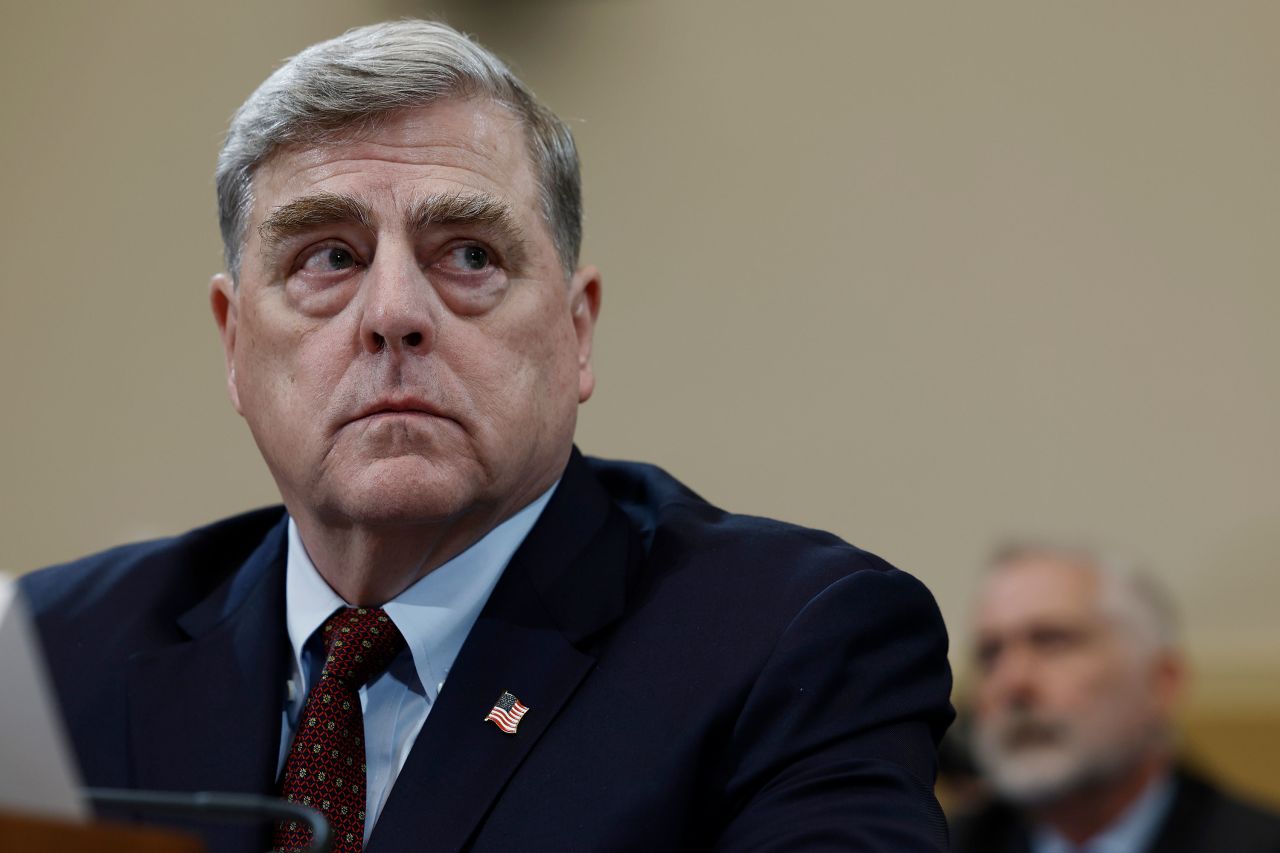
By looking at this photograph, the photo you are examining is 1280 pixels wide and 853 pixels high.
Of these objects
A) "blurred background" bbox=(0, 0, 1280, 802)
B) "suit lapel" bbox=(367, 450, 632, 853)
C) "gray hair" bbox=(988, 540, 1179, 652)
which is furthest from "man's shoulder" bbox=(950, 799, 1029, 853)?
"suit lapel" bbox=(367, 450, 632, 853)

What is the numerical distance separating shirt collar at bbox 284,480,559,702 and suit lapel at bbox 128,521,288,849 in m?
A: 0.04

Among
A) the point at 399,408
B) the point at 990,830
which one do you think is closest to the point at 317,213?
the point at 399,408

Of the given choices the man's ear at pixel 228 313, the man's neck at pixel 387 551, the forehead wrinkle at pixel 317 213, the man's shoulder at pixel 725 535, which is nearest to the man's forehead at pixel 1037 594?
the man's shoulder at pixel 725 535

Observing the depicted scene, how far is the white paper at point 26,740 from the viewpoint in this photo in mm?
1211

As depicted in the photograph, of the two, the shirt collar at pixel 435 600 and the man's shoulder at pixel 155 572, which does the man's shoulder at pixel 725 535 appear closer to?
the shirt collar at pixel 435 600

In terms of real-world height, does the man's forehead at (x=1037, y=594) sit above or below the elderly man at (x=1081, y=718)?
above

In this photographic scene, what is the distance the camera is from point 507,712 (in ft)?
6.89

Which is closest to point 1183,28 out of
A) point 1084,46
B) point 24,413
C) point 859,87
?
point 1084,46

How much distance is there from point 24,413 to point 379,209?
328cm

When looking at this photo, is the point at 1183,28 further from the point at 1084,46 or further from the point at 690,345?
the point at 690,345

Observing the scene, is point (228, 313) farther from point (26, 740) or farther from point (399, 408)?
point (26, 740)

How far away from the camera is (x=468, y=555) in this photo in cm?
230

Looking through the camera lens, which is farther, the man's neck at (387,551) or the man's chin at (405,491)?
the man's neck at (387,551)

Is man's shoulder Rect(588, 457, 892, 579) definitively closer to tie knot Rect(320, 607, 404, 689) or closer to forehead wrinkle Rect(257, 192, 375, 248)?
tie knot Rect(320, 607, 404, 689)
